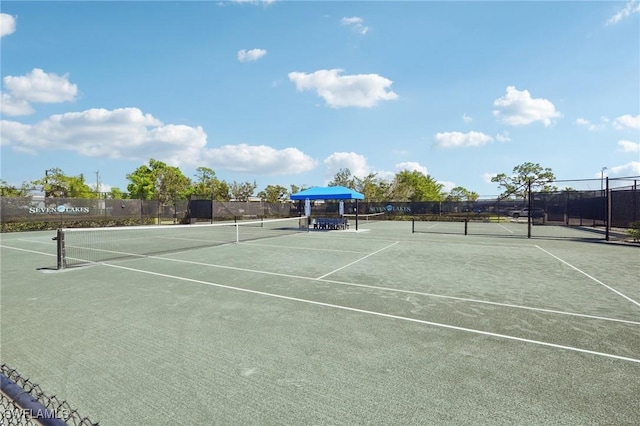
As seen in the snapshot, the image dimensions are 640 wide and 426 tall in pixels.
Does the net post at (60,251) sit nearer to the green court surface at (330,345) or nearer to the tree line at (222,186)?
the green court surface at (330,345)

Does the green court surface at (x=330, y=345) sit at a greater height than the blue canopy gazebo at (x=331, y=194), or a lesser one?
lesser

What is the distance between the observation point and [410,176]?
210 feet

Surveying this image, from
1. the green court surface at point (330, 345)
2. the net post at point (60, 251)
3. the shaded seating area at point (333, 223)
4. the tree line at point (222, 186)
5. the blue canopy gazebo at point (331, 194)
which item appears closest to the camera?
the green court surface at point (330, 345)

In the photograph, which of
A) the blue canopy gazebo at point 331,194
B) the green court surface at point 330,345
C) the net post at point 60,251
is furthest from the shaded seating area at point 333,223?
the net post at point 60,251

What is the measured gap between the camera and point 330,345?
4.25 meters

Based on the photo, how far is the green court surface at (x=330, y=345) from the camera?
2961mm

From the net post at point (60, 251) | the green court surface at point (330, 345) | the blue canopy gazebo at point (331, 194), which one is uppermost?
the blue canopy gazebo at point (331, 194)

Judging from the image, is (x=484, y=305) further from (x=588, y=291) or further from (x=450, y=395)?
(x=450, y=395)

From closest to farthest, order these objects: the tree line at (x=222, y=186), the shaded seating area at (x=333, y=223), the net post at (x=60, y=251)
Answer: the net post at (x=60, y=251) < the shaded seating area at (x=333, y=223) < the tree line at (x=222, y=186)

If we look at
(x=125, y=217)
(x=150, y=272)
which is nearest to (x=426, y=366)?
(x=150, y=272)

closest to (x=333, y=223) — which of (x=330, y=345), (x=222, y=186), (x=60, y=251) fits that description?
(x=60, y=251)

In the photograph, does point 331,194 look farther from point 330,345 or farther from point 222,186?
point 222,186

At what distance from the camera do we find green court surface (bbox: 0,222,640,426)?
9.71 ft

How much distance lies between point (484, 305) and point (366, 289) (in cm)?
233
